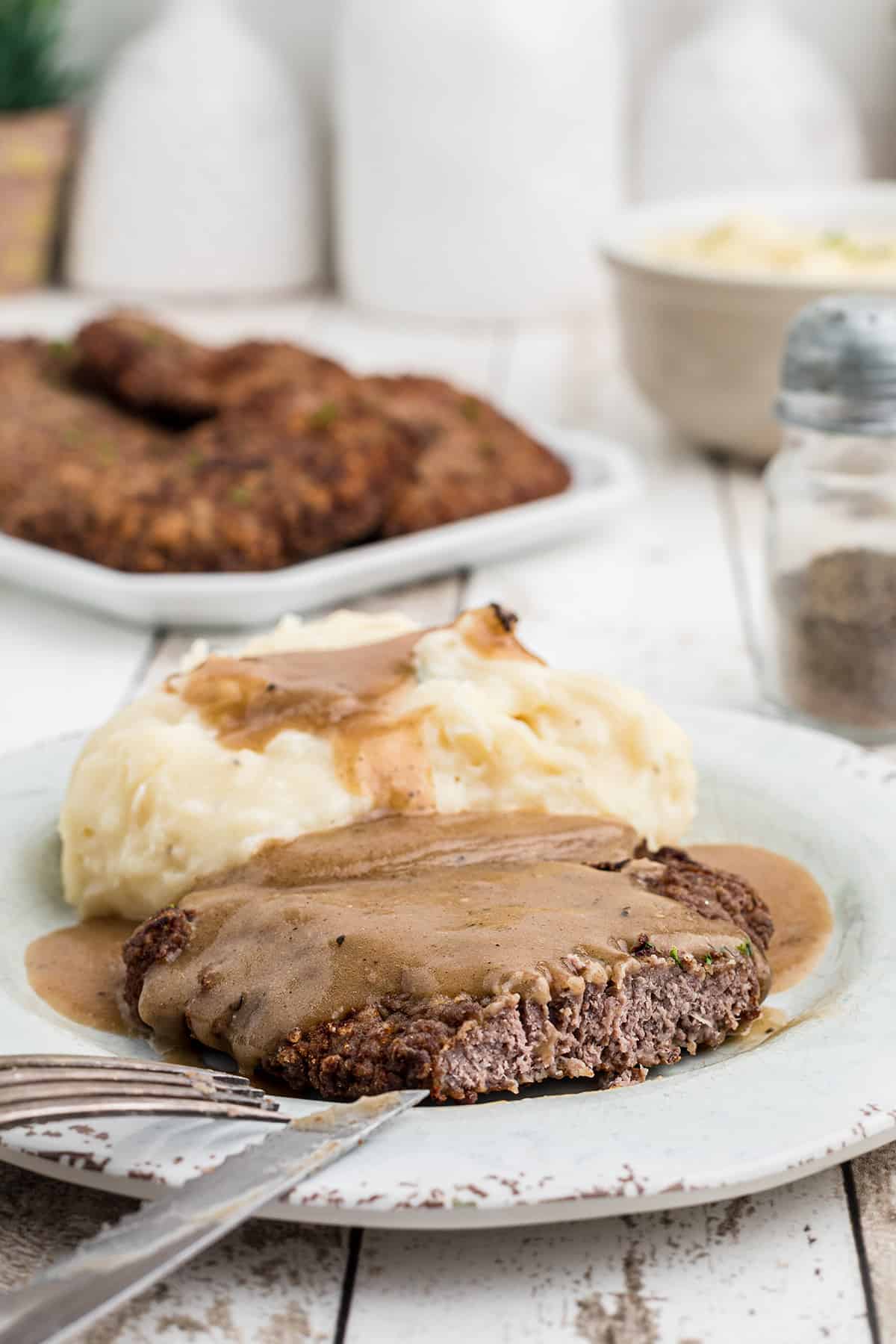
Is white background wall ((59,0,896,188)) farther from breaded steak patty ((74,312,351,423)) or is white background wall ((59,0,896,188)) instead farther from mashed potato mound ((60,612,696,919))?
mashed potato mound ((60,612,696,919))

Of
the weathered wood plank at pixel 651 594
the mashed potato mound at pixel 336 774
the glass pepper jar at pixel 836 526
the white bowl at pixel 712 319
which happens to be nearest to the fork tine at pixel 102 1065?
the mashed potato mound at pixel 336 774

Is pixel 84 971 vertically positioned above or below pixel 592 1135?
below

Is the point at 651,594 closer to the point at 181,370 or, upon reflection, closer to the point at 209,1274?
the point at 181,370

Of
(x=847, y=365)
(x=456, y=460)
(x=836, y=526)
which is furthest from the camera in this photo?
(x=456, y=460)

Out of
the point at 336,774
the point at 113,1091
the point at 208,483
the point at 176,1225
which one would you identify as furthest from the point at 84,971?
the point at 208,483

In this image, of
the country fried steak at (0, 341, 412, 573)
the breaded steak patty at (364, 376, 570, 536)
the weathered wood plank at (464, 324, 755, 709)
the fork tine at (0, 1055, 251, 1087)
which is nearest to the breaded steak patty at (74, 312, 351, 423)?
the country fried steak at (0, 341, 412, 573)

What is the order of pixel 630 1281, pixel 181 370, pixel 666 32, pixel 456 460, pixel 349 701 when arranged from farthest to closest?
pixel 666 32, pixel 181 370, pixel 456 460, pixel 349 701, pixel 630 1281

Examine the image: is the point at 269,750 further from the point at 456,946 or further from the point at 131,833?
the point at 456,946
